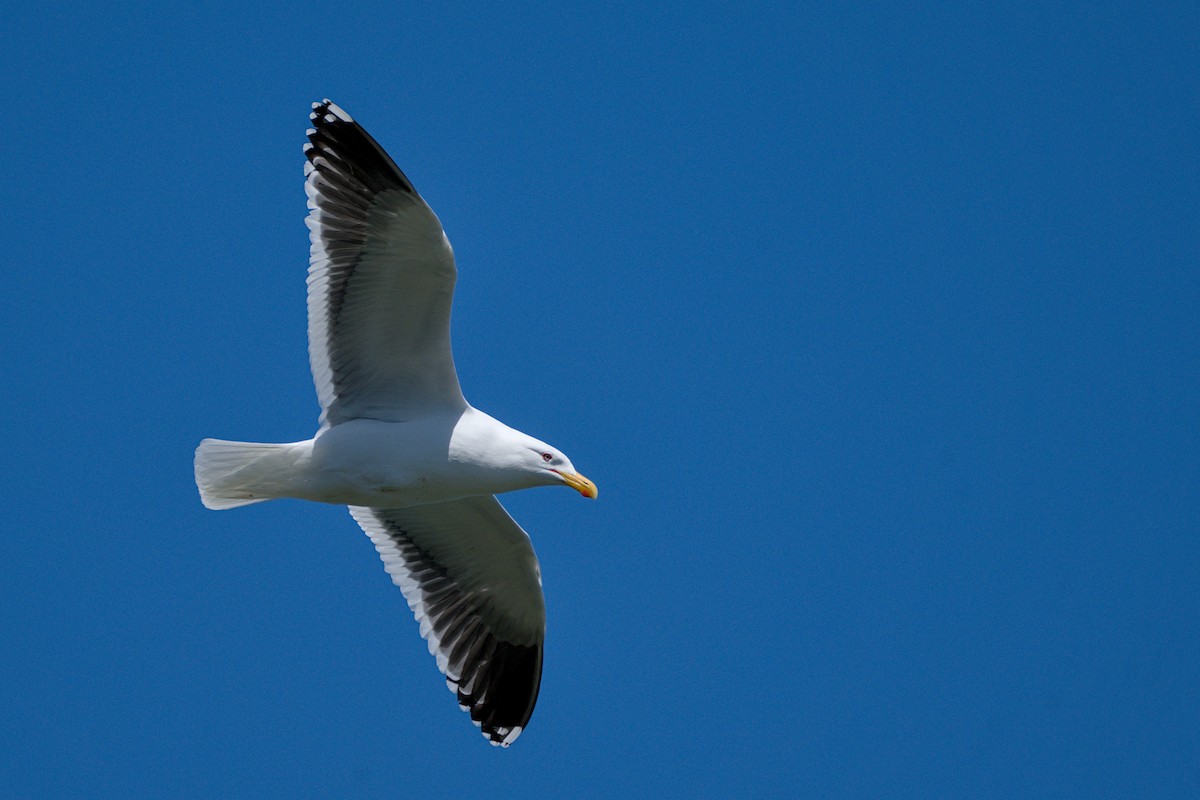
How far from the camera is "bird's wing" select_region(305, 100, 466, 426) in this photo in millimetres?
7961

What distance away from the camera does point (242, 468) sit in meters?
8.21

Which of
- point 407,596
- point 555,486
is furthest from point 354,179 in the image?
point 407,596

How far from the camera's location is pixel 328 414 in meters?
8.48

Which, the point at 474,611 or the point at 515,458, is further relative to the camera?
the point at 474,611

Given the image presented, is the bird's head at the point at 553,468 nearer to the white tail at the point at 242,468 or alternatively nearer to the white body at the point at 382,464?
the white body at the point at 382,464

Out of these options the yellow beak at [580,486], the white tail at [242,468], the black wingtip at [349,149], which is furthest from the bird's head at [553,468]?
the black wingtip at [349,149]

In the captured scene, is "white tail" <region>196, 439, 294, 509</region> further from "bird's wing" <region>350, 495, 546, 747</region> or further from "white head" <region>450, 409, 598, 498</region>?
"bird's wing" <region>350, 495, 546, 747</region>

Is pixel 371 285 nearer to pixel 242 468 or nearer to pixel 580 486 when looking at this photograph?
pixel 242 468

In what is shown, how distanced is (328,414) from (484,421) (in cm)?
93

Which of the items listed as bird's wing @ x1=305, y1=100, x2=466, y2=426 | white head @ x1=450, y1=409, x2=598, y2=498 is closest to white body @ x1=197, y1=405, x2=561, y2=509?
white head @ x1=450, y1=409, x2=598, y2=498

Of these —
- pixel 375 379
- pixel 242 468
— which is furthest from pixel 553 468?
pixel 242 468

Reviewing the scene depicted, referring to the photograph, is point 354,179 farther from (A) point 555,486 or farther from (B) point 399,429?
(A) point 555,486

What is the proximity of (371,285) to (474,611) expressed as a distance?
254cm

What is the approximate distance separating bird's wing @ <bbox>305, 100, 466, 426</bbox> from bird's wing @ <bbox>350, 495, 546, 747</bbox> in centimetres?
129
